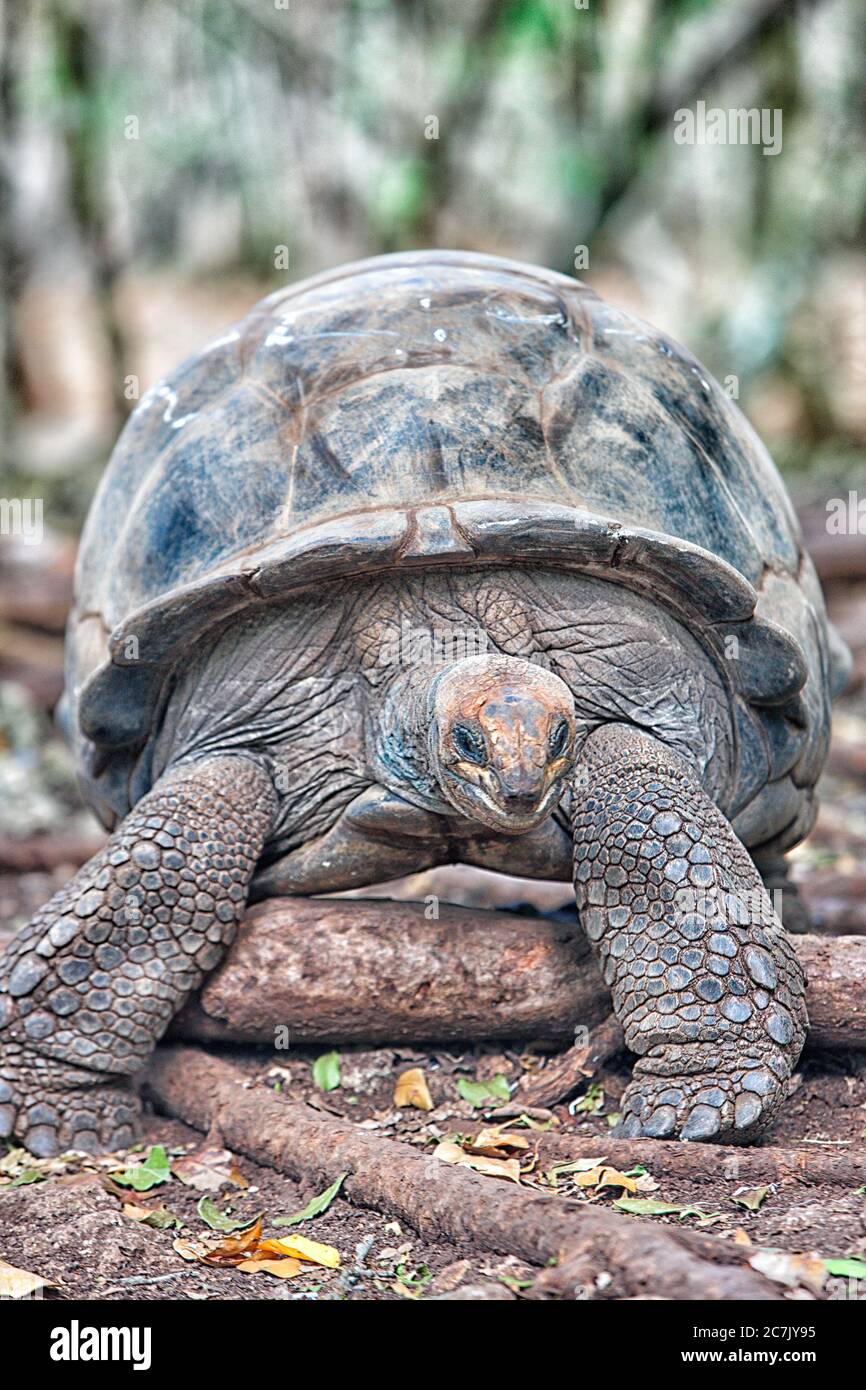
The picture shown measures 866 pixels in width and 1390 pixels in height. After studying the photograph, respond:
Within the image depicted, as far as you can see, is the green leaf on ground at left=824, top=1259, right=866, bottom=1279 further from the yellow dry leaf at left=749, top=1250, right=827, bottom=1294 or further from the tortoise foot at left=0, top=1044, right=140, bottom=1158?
the tortoise foot at left=0, top=1044, right=140, bottom=1158

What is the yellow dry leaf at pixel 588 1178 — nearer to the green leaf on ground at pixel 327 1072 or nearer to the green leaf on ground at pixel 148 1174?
the green leaf on ground at pixel 327 1072

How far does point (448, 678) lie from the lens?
3748 mm

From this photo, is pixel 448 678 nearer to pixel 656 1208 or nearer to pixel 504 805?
pixel 504 805

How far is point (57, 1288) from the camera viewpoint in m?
2.92

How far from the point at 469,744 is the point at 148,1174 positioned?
1.32 meters

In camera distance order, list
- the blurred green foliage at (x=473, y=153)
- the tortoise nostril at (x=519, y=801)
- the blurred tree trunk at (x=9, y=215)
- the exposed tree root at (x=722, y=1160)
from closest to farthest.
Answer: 1. the exposed tree root at (x=722, y=1160)
2. the tortoise nostril at (x=519, y=801)
3. the blurred tree trunk at (x=9, y=215)
4. the blurred green foliage at (x=473, y=153)

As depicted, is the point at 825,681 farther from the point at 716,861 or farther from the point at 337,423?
the point at 337,423

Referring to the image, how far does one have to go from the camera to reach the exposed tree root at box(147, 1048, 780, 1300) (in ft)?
8.47

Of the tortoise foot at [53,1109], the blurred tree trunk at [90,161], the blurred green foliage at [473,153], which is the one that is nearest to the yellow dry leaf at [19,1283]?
the tortoise foot at [53,1109]

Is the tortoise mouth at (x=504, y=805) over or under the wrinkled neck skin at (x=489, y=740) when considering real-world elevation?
under

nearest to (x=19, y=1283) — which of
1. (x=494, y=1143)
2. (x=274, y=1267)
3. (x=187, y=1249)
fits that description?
(x=187, y=1249)

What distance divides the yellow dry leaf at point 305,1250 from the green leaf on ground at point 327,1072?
82 centimetres

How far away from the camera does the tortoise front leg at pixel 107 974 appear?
12.7 feet
